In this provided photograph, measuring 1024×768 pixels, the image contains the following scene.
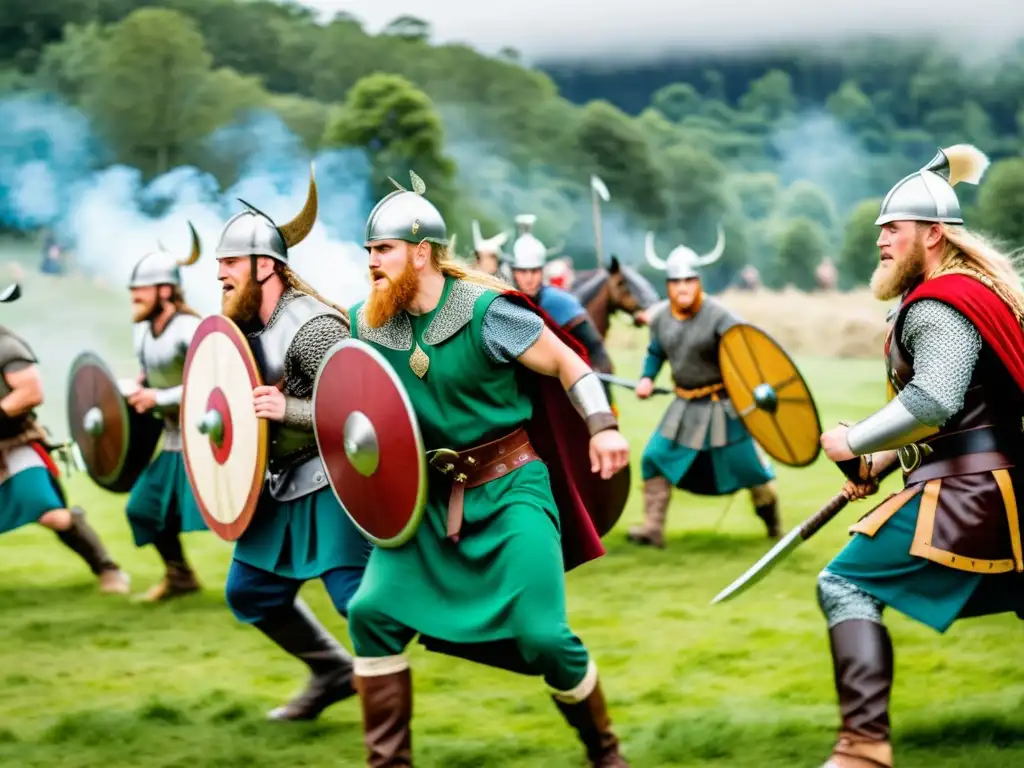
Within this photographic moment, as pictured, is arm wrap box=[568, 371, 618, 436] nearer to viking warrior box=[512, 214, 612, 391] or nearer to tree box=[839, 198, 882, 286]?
viking warrior box=[512, 214, 612, 391]

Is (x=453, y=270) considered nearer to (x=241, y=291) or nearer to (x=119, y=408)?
(x=241, y=291)

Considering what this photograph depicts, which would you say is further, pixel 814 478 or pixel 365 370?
pixel 814 478

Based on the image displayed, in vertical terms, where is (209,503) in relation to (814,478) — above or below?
above

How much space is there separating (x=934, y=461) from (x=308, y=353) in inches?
70.0

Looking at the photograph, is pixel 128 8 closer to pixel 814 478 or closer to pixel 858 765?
pixel 814 478

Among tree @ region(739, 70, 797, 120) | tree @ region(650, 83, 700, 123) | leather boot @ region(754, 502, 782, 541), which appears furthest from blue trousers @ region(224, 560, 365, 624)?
tree @ region(650, 83, 700, 123)

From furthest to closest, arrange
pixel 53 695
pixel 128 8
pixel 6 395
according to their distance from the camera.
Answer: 1. pixel 128 8
2. pixel 6 395
3. pixel 53 695

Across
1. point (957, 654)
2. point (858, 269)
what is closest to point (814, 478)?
point (957, 654)

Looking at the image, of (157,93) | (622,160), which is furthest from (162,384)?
(622,160)

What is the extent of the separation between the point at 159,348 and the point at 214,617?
1.20 meters

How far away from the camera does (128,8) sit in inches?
1075


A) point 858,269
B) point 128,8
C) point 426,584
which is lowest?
point 858,269

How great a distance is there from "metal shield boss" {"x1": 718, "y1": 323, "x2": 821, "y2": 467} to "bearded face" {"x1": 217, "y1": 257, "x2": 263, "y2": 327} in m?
2.88

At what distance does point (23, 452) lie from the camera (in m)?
5.99
